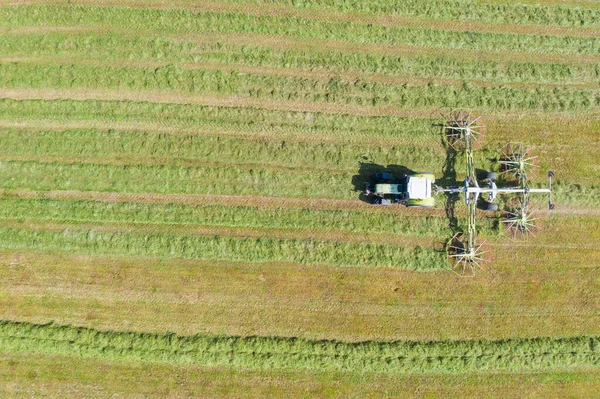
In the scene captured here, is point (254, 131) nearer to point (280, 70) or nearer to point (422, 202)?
point (280, 70)

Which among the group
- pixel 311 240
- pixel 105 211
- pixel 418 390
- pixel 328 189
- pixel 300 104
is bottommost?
pixel 418 390

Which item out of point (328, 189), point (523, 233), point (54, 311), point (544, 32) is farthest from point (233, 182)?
point (544, 32)

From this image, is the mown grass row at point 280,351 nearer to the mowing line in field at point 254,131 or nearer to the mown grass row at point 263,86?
the mowing line in field at point 254,131

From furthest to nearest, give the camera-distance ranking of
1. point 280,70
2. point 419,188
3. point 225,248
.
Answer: point 280,70
point 225,248
point 419,188

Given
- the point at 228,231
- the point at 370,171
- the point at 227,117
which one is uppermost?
the point at 227,117

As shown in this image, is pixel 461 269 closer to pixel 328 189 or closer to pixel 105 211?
pixel 328 189

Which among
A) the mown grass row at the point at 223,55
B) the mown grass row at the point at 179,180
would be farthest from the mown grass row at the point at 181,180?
the mown grass row at the point at 223,55

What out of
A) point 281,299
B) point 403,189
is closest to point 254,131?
point 403,189

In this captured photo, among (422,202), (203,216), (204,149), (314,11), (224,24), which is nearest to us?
(422,202)
